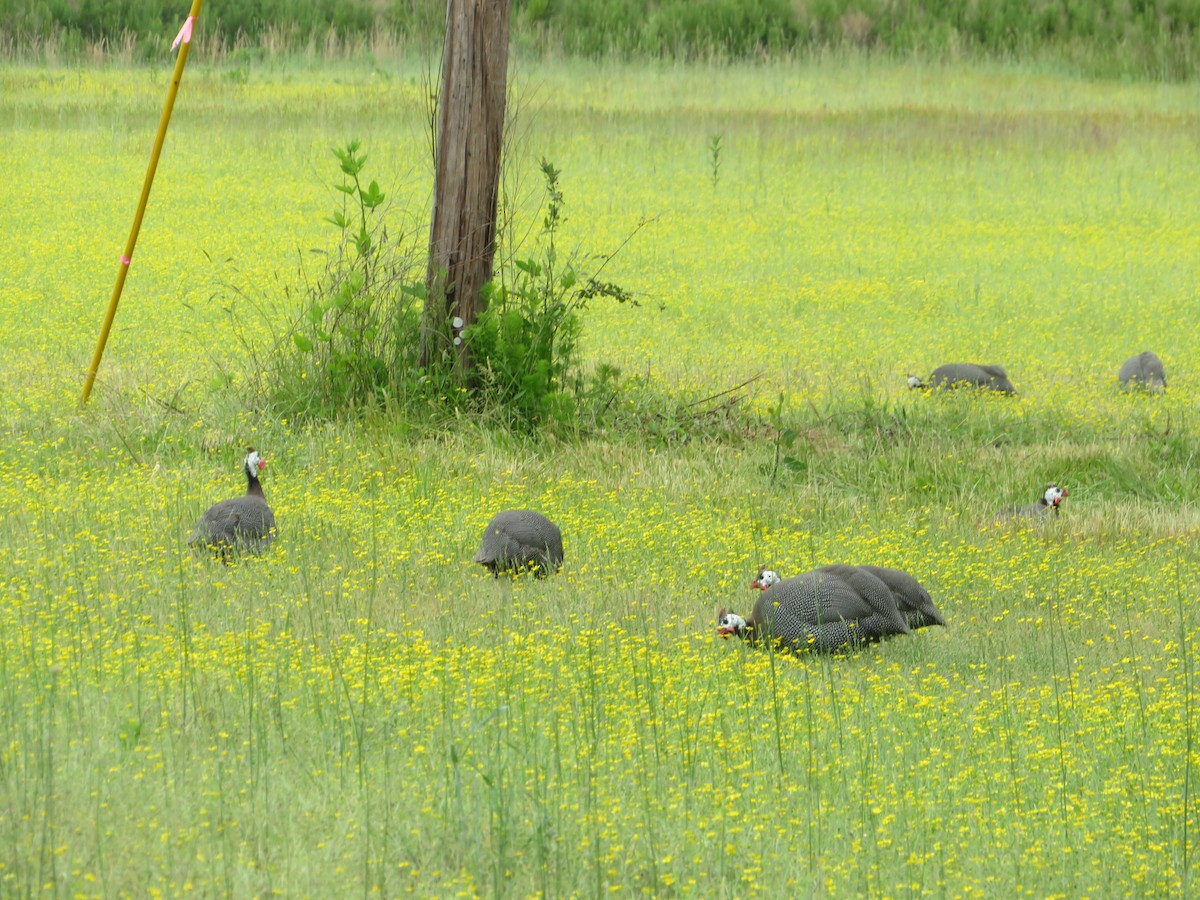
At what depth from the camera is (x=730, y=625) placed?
6.79 m

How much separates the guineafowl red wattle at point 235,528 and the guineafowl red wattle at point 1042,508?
4.35 m

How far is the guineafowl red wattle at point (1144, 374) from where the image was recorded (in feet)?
41.7

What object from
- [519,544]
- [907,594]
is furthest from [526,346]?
[907,594]

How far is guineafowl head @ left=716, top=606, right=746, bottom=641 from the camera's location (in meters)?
6.77

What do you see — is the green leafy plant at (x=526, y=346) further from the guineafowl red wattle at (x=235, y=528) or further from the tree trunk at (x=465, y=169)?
the guineafowl red wattle at (x=235, y=528)

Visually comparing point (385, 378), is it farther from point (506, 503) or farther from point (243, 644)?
point (243, 644)

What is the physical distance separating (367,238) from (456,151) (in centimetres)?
95

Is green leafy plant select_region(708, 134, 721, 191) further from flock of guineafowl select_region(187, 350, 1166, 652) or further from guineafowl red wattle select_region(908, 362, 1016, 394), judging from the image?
flock of guineafowl select_region(187, 350, 1166, 652)

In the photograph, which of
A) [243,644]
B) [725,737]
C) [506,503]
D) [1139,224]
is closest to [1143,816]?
[725,737]

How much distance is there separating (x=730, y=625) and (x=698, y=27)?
92.7 feet

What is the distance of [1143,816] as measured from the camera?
500cm

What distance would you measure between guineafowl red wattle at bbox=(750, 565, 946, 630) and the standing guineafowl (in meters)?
1.20

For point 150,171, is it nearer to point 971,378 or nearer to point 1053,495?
point 1053,495

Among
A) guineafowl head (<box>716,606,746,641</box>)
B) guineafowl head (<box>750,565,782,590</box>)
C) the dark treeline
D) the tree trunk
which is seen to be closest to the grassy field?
guineafowl head (<box>716,606,746,641</box>)
